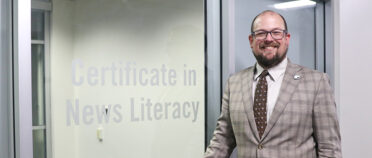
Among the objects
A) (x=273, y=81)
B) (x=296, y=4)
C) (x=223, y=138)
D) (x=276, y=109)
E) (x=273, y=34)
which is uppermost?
(x=296, y=4)

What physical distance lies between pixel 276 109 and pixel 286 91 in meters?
0.10

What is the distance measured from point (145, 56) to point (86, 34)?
32 cm

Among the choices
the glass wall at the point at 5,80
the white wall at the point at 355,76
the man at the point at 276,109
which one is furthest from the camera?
the white wall at the point at 355,76

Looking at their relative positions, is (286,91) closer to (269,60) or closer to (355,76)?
(269,60)

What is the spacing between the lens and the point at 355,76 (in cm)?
279

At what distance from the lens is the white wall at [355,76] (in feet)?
8.89

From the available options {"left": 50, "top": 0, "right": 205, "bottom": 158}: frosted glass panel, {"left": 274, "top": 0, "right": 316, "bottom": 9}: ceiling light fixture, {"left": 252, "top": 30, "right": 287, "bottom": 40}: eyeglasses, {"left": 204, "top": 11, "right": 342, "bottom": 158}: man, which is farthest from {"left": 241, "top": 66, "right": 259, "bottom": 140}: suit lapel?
{"left": 274, "top": 0, "right": 316, "bottom": 9}: ceiling light fixture

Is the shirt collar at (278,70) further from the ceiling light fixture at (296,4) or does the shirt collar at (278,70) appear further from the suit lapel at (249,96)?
the ceiling light fixture at (296,4)

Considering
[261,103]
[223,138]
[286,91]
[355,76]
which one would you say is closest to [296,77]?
[286,91]

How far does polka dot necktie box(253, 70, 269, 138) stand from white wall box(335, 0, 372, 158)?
108 cm

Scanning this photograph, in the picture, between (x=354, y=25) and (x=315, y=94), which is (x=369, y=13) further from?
(x=315, y=94)

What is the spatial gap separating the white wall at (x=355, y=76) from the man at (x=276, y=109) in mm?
1018

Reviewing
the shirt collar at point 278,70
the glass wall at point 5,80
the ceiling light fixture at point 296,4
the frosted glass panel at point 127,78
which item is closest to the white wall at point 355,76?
the ceiling light fixture at point 296,4

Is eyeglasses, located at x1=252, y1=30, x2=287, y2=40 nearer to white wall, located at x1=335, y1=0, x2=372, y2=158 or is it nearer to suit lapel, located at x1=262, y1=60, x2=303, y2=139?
suit lapel, located at x1=262, y1=60, x2=303, y2=139
